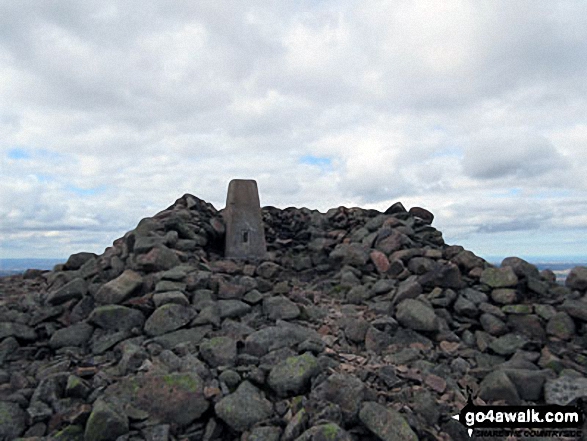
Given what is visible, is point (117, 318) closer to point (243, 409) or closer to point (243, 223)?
point (243, 409)

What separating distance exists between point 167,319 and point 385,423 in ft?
14.6

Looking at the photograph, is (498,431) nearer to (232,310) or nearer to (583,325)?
(583,325)

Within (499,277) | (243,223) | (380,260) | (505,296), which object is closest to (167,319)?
(243,223)

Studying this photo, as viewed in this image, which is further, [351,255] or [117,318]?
[351,255]

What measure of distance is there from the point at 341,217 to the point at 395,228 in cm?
249

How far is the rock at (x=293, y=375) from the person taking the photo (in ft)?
21.0

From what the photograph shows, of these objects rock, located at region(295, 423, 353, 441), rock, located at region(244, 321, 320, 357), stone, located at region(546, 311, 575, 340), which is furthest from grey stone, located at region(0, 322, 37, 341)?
stone, located at region(546, 311, 575, 340)

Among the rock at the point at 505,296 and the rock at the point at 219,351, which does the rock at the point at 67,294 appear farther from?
the rock at the point at 505,296

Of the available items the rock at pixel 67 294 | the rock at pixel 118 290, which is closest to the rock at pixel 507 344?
the rock at pixel 118 290

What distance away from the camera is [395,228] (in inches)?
523

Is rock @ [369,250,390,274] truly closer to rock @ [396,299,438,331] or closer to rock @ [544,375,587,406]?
rock @ [396,299,438,331]

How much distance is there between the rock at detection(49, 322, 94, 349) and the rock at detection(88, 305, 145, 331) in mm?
210

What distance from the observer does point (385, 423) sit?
5.68 meters

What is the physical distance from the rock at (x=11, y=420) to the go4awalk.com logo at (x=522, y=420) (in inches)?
244
